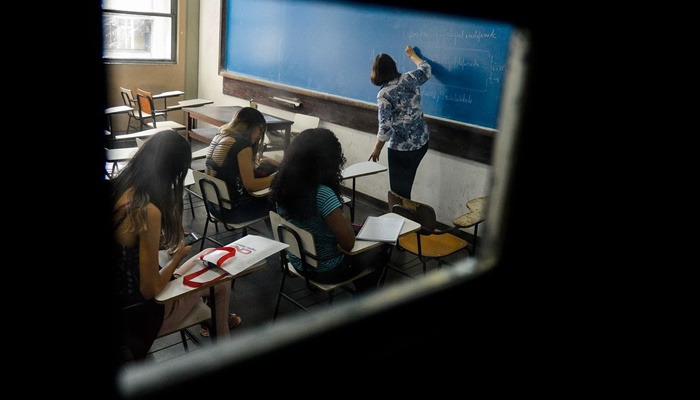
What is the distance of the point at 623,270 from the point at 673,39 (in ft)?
1.31

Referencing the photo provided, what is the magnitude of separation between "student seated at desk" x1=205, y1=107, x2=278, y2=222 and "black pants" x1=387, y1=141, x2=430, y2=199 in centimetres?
137

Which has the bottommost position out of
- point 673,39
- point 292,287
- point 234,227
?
point 292,287

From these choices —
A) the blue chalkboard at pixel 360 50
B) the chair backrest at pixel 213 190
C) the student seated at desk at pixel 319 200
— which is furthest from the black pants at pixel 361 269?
the blue chalkboard at pixel 360 50

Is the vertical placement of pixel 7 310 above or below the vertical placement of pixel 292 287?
above

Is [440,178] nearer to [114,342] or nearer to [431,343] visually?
[431,343]

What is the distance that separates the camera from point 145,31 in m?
7.37

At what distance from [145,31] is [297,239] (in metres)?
5.92

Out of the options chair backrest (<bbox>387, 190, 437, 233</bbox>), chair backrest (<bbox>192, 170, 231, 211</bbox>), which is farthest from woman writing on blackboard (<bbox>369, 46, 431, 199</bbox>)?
chair backrest (<bbox>192, 170, 231, 211</bbox>)

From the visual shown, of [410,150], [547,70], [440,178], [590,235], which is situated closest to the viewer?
[547,70]

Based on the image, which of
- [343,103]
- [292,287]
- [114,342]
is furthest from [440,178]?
[114,342]

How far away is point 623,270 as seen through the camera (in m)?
1.00

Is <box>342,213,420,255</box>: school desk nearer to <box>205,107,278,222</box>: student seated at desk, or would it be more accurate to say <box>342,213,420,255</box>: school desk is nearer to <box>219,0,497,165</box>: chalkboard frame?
<box>219,0,497,165</box>: chalkboard frame

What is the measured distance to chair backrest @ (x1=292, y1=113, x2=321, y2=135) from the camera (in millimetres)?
5719

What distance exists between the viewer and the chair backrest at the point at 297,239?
2547 mm
